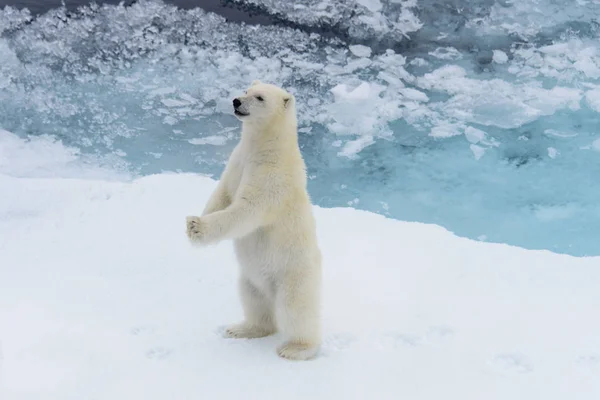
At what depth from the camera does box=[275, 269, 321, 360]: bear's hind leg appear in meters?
2.29

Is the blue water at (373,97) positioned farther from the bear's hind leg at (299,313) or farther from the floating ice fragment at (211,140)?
the bear's hind leg at (299,313)

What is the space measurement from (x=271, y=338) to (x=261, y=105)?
92cm

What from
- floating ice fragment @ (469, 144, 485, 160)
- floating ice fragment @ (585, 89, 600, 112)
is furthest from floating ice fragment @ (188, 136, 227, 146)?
floating ice fragment @ (585, 89, 600, 112)

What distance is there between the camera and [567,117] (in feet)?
19.8

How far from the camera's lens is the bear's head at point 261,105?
2207 millimetres

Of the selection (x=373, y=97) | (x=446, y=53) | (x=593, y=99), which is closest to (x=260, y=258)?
(x=373, y=97)

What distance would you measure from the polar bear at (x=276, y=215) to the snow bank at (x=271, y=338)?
0.65 ft

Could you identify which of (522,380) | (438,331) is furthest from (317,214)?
(522,380)

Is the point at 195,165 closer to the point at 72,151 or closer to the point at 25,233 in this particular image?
the point at 72,151

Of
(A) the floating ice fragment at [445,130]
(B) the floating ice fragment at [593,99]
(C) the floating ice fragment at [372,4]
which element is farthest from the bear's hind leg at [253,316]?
(C) the floating ice fragment at [372,4]

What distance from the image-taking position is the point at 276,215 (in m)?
2.24

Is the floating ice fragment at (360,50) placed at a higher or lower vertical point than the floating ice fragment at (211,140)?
higher

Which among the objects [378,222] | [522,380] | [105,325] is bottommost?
[522,380]

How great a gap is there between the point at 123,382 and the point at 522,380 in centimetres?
136
